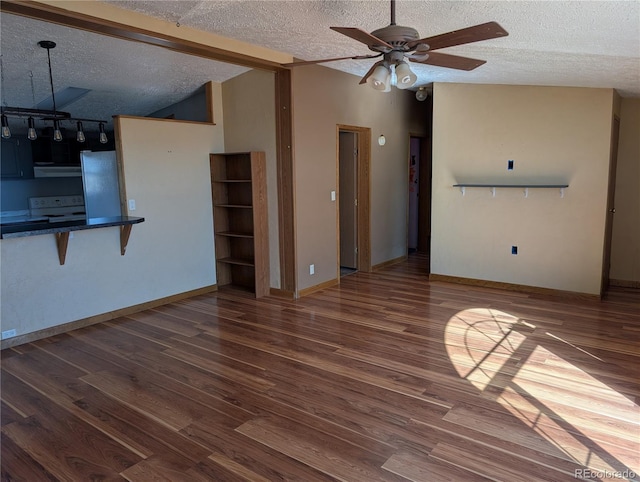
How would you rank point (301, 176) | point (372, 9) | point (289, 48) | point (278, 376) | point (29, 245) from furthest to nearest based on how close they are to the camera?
point (301, 176) < point (289, 48) < point (29, 245) < point (278, 376) < point (372, 9)

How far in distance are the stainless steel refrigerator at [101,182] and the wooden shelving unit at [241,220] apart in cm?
114

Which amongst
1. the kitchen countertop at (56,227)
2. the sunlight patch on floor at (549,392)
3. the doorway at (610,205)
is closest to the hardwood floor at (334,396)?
the sunlight patch on floor at (549,392)

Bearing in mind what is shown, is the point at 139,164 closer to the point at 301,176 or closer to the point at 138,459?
the point at 301,176

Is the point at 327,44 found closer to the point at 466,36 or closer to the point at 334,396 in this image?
the point at 466,36

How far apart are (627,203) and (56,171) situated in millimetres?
7918

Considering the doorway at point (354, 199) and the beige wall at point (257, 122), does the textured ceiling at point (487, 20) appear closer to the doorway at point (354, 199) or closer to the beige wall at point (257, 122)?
the beige wall at point (257, 122)

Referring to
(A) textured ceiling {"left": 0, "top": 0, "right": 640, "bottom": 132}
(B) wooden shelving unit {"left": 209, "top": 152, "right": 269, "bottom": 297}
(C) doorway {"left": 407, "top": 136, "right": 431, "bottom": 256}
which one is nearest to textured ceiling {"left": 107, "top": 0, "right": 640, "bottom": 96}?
(A) textured ceiling {"left": 0, "top": 0, "right": 640, "bottom": 132}

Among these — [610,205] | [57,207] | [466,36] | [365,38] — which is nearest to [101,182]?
[57,207]

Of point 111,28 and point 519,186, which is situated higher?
point 111,28

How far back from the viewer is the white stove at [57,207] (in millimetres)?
6590

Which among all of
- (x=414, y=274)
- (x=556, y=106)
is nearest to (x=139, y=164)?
(x=414, y=274)

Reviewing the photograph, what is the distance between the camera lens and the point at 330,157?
5406mm

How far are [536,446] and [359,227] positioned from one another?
14.1ft

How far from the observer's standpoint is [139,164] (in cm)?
466
